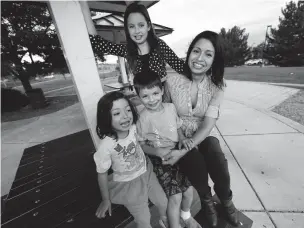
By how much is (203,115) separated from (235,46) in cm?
3963

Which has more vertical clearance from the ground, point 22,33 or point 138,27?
point 22,33

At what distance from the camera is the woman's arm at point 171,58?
1.73 m

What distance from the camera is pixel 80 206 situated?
58.8 inches

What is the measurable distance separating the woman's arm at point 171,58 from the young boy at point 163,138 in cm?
39

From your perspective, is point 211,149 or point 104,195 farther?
point 211,149

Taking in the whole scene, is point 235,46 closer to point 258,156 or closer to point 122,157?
point 258,156

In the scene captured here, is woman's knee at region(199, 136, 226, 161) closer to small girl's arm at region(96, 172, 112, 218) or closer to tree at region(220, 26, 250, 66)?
small girl's arm at region(96, 172, 112, 218)

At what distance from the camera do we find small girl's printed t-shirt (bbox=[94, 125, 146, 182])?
4.35 ft

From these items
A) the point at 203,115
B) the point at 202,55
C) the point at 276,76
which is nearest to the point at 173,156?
the point at 203,115

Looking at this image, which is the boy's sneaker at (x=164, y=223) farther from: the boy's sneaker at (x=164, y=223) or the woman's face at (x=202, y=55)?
the woman's face at (x=202, y=55)

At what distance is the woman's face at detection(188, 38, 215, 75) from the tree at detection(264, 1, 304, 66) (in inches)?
1208

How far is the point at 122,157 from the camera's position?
140 cm

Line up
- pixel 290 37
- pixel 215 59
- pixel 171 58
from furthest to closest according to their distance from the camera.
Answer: pixel 290 37
pixel 171 58
pixel 215 59

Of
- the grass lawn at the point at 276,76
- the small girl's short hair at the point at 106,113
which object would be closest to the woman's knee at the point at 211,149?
the small girl's short hair at the point at 106,113
